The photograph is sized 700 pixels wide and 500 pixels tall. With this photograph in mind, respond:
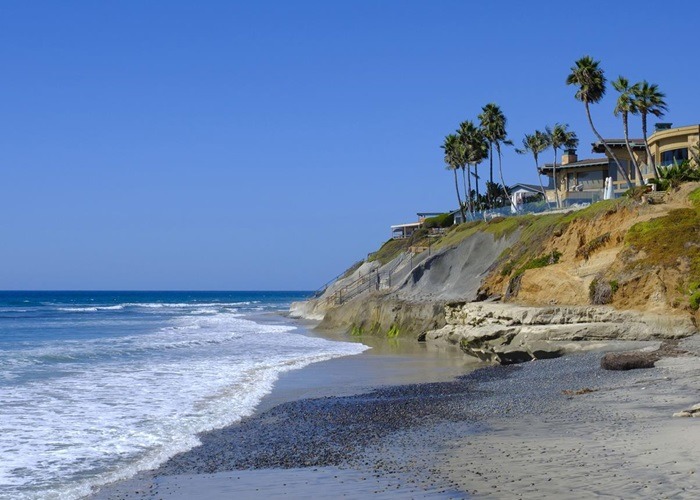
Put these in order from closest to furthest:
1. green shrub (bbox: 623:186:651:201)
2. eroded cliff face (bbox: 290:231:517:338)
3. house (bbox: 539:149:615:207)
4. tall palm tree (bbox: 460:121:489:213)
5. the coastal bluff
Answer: the coastal bluff < green shrub (bbox: 623:186:651:201) < eroded cliff face (bbox: 290:231:517:338) < house (bbox: 539:149:615:207) < tall palm tree (bbox: 460:121:489:213)

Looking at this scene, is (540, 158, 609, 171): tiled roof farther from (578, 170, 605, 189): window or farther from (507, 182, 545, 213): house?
(507, 182, 545, 213): house

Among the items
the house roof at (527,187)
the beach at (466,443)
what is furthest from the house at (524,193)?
the beach at (466,443)

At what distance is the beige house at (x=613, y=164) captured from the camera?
54.4 metres

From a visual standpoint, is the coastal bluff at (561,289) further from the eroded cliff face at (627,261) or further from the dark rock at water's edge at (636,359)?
the dark rock at water's edge at (636,359)

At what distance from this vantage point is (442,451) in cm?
1372

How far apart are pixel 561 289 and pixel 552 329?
233 inches

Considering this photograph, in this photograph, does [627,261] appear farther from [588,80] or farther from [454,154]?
[454,154]

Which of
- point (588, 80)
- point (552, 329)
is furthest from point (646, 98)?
point (552, 329)

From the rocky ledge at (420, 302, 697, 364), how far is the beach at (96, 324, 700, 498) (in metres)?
2.25

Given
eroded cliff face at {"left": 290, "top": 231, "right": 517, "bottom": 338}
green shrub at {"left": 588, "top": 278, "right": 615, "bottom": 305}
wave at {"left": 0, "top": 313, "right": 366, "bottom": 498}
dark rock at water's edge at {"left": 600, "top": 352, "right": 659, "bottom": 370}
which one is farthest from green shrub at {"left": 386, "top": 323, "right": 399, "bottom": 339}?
dark rock at water's edge at {"left": 600, "top": 352, "right": 659, "bottom": 370}

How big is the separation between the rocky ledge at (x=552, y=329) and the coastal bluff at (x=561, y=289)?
0.04m

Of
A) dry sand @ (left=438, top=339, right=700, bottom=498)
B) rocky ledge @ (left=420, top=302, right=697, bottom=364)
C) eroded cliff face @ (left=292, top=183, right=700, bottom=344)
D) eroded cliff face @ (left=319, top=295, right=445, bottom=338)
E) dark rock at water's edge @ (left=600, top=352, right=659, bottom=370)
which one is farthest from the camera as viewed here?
eroded cliff face @ (left=319, top=295, right=445, bottom=338)

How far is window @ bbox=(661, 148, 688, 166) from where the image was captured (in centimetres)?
5425

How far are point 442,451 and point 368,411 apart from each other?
5600mm
